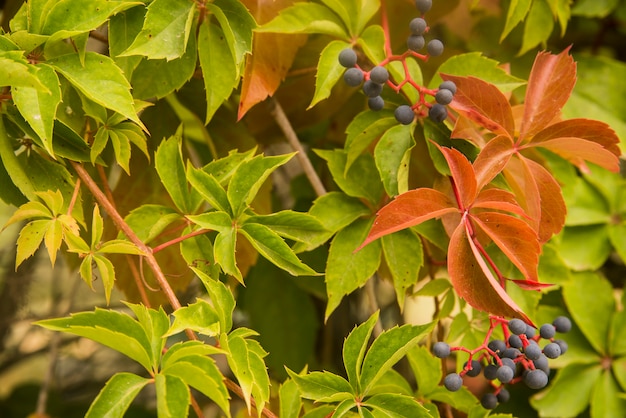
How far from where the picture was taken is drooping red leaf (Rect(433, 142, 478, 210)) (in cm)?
61

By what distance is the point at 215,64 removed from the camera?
0.71m

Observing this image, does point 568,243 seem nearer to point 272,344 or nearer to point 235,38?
point 272,344

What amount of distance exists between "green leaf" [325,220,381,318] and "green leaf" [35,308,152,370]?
237 millimetres

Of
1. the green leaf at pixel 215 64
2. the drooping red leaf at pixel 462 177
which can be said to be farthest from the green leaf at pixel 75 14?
the drooping red leaf at pixel 462 177

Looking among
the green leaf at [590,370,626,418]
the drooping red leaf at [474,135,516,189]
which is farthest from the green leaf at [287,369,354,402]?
the green leaf at [590,370,626,418]

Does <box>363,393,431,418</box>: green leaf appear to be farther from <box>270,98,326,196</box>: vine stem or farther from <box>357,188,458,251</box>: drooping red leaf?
<box>270,98,326,196</box>: vine stem

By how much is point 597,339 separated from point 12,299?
3.46 ft

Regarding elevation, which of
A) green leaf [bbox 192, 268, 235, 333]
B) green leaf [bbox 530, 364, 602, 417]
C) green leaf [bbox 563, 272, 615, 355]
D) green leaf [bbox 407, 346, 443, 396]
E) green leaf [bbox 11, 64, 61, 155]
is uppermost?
green leaf [bbox 11, 64, 61, 155]

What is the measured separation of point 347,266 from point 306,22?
261 mm

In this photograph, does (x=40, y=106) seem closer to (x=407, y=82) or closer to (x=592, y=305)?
(x=407, y=82)

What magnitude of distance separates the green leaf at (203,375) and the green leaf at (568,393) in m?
0.65

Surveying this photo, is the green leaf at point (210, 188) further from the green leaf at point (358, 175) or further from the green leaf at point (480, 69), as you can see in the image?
the green leaf at point (480, 69)

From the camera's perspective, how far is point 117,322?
20.6 inches

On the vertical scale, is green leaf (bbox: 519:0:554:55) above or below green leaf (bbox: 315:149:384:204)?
above
